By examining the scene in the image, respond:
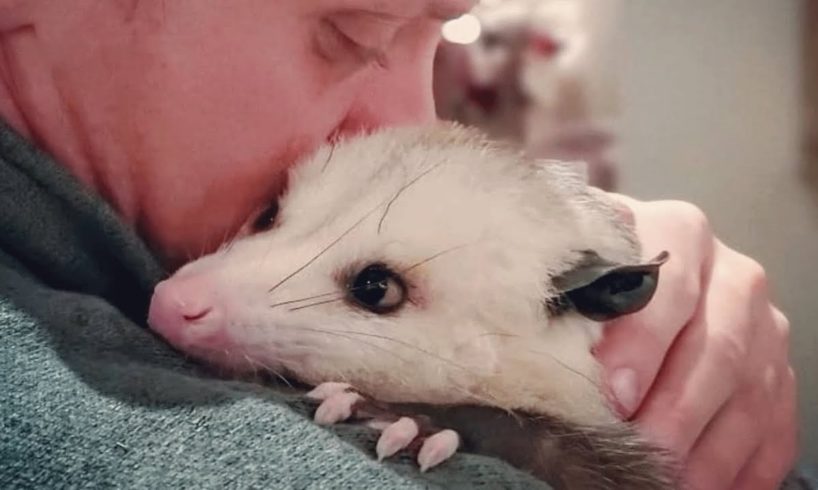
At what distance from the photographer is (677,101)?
10.3ft

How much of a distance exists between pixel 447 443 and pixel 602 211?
37 centimetres

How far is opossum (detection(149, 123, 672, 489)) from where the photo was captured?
2.96ft

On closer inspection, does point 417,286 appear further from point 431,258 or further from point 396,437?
point 396,437

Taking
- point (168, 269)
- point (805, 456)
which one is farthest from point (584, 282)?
point (805, 456)

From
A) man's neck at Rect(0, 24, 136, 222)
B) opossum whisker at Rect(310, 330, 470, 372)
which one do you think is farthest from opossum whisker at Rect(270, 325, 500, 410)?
man's neck at Rect(0, 24, 136, 222)

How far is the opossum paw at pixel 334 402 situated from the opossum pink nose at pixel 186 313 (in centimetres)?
10

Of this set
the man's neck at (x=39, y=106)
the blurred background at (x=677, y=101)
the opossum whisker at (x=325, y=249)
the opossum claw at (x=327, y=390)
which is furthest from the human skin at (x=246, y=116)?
the blurred background at (x=677, y=101)

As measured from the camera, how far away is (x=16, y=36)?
0.96 m

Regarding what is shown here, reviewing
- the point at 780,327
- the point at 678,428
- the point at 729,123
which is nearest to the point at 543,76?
the point at 729,123

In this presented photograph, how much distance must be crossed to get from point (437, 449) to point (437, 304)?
175 mm

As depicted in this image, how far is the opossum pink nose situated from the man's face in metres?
0.15

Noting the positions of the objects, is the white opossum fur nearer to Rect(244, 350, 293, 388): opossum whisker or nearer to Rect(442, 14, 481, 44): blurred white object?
Rect(244, 350, 293, 388): opossum whisker

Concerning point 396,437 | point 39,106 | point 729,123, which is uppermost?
point 39,106

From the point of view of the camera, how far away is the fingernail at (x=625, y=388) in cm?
103
